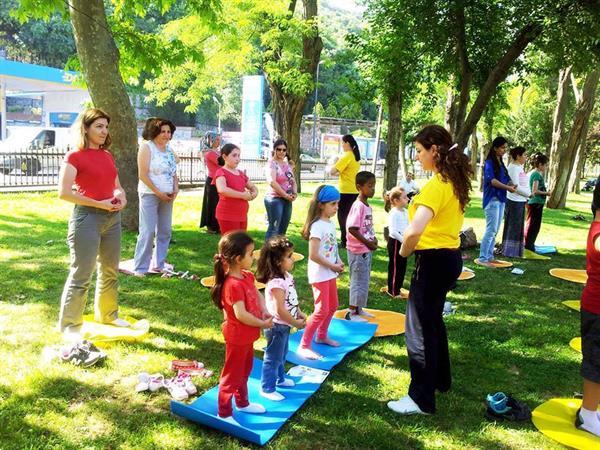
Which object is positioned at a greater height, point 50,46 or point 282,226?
point 50,46

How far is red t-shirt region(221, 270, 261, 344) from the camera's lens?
3.25 meters

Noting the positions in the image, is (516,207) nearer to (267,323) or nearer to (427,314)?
(427,314)

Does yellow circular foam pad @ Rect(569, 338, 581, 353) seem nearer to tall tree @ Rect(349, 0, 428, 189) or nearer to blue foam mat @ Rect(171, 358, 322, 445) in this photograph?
blue foam mat @ Rect(171, 358, 322, 445)

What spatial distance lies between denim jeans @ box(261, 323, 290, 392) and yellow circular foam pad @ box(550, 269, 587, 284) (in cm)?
605

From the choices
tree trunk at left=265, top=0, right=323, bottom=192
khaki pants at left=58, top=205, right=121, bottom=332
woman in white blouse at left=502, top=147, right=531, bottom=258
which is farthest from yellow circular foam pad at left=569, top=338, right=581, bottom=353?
tree trunk at left=265, top=0, right=323, bottom=192

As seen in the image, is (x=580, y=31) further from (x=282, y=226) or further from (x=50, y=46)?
(x=50, y=46)

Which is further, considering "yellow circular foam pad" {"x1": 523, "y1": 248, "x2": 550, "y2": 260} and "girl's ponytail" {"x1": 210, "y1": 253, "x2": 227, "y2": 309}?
"yellow circular foam pad" {"x1": 523, "y1": 248, "x2": 550, "y2": 260}

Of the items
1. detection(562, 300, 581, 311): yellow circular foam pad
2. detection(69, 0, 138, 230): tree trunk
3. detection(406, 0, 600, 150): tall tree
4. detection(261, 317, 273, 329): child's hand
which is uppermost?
detection(406, 0, 600, 150): tall tree

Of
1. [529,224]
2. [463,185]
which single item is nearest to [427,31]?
[529,224]

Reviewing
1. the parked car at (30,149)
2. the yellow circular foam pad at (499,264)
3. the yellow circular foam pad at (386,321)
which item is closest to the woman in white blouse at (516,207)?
the yellow circular foam pad at (499,264)

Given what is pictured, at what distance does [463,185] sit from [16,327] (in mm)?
4069

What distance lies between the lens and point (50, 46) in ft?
171

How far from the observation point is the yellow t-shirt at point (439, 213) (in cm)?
345

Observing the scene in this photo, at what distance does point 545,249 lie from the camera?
10539 mm
